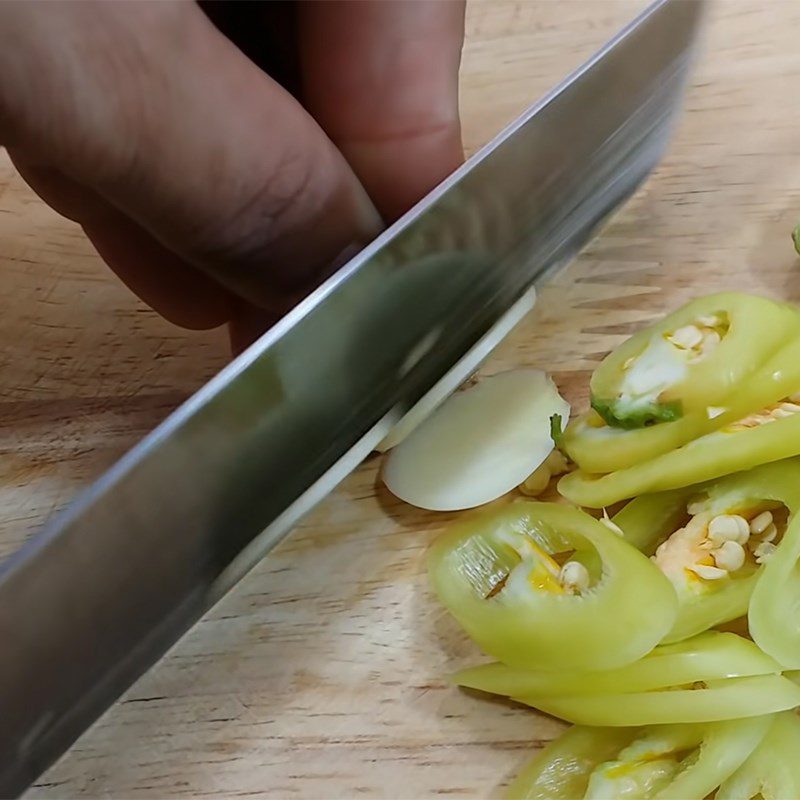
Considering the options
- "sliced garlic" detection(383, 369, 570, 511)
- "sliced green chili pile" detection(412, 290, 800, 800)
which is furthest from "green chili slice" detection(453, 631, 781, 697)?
"sliced garlic" detection(383, 369, 570, 511)

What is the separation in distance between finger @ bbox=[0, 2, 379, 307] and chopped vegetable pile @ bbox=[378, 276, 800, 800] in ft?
0.75

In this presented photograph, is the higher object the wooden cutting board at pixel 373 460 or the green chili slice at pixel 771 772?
the wooden cutting board at pixel 373 460

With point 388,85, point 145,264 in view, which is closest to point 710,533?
point 388,85

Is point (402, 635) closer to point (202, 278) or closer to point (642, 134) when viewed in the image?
point (202, 278)

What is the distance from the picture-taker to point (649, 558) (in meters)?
0.89

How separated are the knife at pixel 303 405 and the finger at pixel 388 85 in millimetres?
97

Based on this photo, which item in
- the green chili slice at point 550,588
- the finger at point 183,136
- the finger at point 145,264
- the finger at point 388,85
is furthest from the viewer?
the finger at point 145,264

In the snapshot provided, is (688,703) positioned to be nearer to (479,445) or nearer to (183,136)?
(479,445)

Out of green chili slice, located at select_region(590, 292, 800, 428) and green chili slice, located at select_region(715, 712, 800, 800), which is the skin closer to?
green chili slice, located at select_region(590, 292, 800, 428)

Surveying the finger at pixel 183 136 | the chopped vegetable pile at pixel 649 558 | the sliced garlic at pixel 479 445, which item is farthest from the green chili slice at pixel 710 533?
the finger at pixel 183 136

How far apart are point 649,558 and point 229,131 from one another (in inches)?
19.4

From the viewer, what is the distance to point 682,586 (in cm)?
86

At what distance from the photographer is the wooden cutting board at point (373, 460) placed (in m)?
0.84

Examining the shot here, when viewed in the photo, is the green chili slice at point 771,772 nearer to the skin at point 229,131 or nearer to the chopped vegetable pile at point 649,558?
the chopped vegetable pile at point 649,558
